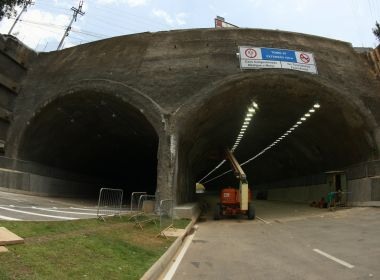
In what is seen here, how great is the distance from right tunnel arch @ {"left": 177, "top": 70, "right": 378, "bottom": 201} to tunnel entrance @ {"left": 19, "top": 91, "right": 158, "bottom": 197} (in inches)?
144

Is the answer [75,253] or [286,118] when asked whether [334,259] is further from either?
[286,118]

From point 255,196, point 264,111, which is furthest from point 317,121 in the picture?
point 255,196

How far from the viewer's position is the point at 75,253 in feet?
29.9

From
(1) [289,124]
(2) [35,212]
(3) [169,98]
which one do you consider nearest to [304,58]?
(1) [289,124]

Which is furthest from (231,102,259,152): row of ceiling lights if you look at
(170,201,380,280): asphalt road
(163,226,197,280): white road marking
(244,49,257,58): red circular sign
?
(163,226,197,280): white road marking

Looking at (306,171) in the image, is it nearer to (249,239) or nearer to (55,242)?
(249,239)

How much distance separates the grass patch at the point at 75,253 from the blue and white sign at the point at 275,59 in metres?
15.0

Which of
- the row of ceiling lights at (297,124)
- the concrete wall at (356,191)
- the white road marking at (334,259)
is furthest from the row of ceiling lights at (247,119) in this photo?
the white road marking at (334,259)

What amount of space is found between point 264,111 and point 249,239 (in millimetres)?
16411

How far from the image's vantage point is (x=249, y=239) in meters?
16.7

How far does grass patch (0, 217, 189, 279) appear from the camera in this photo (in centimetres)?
735

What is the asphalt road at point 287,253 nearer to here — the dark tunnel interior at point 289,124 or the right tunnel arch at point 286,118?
the right tunnel arch at point 286,118

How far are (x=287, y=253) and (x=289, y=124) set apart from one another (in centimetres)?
2289

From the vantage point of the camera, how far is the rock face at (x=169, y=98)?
26203 mm
